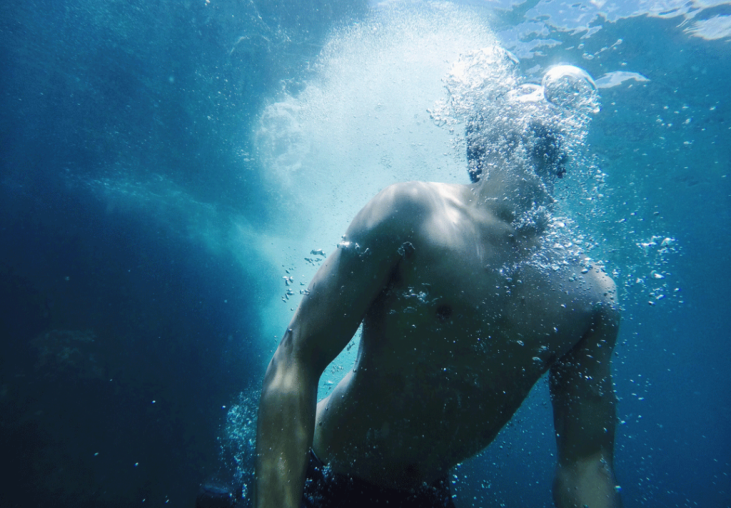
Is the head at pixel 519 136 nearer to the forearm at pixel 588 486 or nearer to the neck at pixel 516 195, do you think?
the neck at pixel 516 195

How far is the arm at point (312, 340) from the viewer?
85cm

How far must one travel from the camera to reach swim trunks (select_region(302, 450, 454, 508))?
137 cm

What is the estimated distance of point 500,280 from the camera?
4.25ft

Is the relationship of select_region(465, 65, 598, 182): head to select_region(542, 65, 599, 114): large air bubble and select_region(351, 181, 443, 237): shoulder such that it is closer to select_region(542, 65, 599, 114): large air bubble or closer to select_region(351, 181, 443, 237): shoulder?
select_region(542, 65, 599, 114): large air bubble

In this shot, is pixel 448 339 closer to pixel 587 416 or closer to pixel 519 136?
pixel 587 416

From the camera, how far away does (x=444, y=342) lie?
1.22 m

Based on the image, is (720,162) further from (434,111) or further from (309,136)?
(309,136)

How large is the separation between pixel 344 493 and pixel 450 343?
2.81ft

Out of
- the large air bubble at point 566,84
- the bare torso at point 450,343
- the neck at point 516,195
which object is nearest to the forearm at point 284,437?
the bare torso at point 450,343

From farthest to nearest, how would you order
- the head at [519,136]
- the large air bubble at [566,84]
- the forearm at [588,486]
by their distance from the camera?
the large air bubble at [566,84] → the head at [519,136] → the forearm at [588,486]

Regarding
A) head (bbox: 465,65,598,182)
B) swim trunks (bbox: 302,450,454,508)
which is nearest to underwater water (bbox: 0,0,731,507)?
head (bbox: 465,65,598,182)

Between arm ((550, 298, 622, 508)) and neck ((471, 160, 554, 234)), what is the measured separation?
537 millimetres

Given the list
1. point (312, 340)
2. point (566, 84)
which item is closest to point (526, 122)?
point (566, 84)

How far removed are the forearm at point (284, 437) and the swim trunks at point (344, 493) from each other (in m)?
0.60
